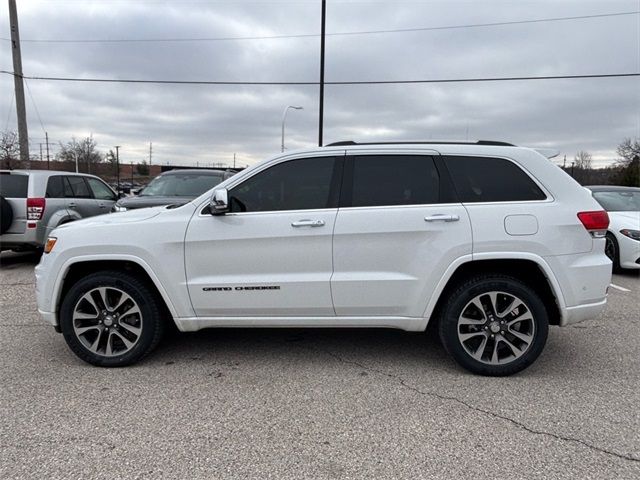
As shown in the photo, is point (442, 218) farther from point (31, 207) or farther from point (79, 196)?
point (79, 196)

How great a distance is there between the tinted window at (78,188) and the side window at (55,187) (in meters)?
0.17

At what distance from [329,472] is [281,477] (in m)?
0.26

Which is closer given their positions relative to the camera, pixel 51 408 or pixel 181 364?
pixel 51 408

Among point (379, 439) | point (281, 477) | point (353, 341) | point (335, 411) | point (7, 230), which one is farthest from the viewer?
point (7, 230)

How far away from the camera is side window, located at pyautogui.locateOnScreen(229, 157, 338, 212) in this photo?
3.72 meters

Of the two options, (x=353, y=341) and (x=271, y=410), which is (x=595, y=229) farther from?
(x=271, y=410)

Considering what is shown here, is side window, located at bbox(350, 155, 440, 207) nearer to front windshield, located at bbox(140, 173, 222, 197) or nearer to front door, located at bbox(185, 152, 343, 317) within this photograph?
front door, located at bbox(185, 152, 343, 317)

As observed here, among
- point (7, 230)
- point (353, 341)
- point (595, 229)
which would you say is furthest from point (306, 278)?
point (7, 230)

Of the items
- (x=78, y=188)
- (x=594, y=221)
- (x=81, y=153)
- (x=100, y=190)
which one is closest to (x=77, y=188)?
(x=78, y=188)

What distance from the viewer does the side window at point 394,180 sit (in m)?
3.67

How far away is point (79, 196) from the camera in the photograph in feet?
29.5

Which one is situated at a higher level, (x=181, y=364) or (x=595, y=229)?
(x=595, y=229)

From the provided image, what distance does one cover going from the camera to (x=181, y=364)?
389cm

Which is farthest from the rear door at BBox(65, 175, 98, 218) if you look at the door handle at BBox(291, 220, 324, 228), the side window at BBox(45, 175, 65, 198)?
the door handle at BBox(291, 220, 324, 228)
